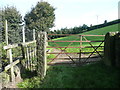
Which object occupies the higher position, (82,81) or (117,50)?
(117,50)

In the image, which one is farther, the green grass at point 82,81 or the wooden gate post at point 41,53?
the wooden gate post at point 41,53

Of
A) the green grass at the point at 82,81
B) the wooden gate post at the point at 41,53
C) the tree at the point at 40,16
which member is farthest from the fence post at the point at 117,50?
the tree at the point at 40,16

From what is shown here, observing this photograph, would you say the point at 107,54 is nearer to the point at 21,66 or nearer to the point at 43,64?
the point at 43,64

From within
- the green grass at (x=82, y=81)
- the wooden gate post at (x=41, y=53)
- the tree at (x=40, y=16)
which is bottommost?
the green grass at (x=82, y=81)

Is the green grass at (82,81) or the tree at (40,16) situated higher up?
the tree at (40,16)

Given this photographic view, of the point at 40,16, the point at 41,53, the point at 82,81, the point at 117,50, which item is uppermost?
the point at 40,16

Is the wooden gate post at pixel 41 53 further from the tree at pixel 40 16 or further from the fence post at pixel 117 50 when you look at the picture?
the tree at pixel 40 16

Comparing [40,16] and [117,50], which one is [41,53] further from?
[40,16]

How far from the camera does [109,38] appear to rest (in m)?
3.84

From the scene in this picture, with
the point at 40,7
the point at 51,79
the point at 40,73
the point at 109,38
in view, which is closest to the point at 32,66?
the point at 40,73

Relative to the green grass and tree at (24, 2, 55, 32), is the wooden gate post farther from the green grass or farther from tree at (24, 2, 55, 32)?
tree at (24, 2, 55, 32)

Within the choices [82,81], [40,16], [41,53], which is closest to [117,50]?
[82,81]

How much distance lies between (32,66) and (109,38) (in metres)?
3.73

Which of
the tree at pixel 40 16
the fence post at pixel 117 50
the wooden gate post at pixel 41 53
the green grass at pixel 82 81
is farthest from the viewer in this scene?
the tree at pixel 40 16
